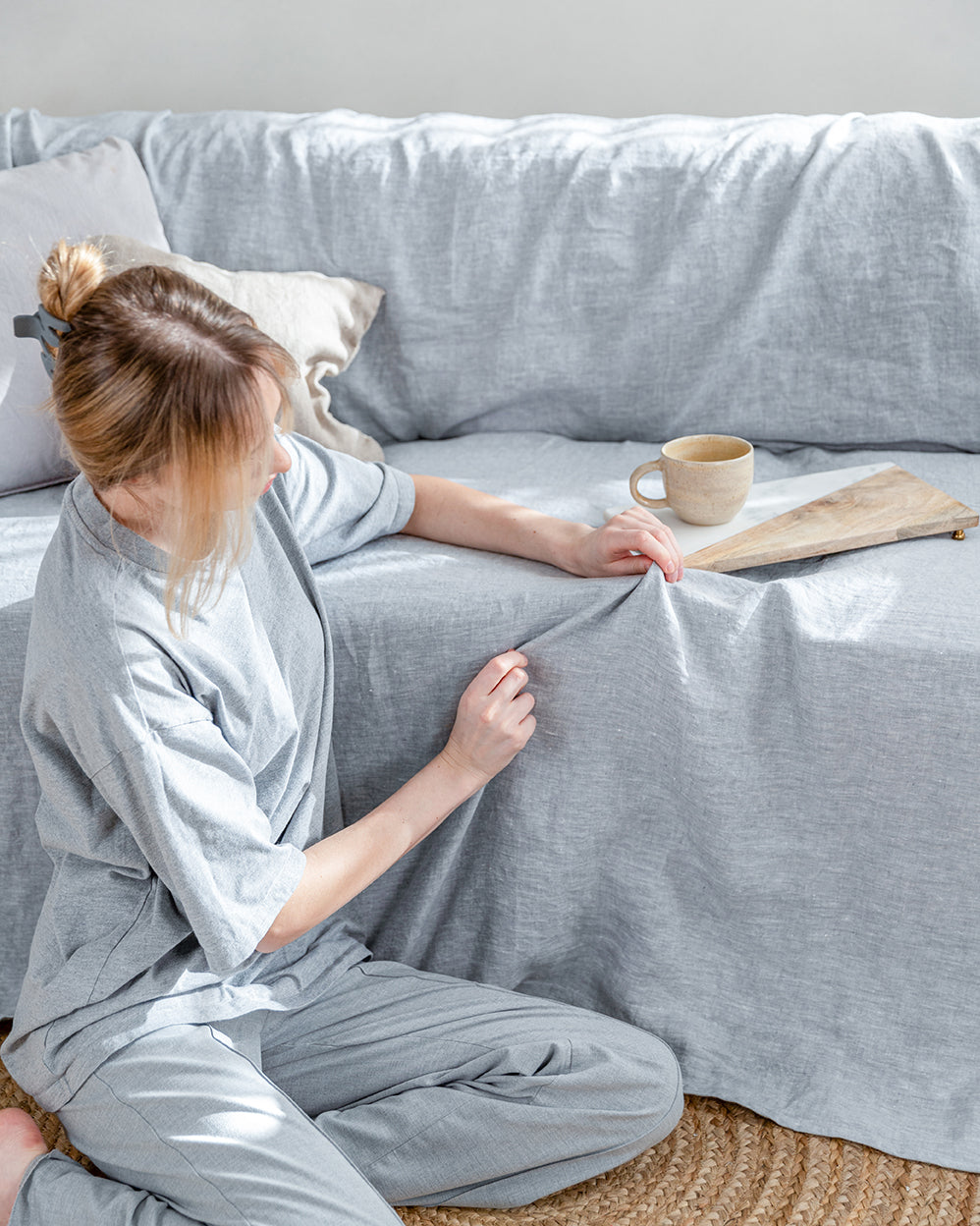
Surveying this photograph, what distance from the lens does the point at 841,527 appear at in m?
1.13

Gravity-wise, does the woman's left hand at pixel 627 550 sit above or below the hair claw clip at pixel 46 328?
below

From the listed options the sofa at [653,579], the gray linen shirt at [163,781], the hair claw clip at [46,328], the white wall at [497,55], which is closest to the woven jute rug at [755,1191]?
the sofa at [653,579]

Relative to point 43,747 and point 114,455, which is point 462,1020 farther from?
point 114,455

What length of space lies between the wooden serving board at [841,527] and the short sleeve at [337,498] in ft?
0.97

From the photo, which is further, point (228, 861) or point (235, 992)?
point (235, 992)

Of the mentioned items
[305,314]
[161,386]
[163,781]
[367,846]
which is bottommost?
[367,846]

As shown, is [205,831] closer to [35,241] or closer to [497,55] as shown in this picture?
[35,241]

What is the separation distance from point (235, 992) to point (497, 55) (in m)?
1.38

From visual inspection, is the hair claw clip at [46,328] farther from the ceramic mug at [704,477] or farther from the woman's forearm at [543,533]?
the ceramic mug at [704,477]

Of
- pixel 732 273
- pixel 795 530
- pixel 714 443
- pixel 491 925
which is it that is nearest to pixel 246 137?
pixel 732 273

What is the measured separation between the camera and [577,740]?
1048mm

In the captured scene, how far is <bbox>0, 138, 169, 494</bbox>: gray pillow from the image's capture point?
1.33 meters

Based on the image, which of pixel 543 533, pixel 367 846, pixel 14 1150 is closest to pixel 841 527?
pixel 543 533

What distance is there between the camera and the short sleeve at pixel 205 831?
818mm
